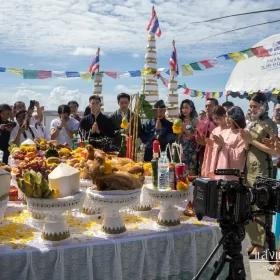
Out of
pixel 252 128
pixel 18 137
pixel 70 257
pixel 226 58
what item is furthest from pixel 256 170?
pixel 226 58

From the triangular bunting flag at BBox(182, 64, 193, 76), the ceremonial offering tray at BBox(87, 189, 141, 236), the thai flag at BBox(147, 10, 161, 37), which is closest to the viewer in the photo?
the ceremonial offering tray at BBox(87, 189, 141, 236)

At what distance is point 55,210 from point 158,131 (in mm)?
2184

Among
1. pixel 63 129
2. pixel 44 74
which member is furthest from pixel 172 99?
pixel 63 129

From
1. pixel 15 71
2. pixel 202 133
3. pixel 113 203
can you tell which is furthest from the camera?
pixel 15 71

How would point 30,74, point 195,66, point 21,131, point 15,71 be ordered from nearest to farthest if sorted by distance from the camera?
point 21,131, point 195,66, point 15,71, point 30,74

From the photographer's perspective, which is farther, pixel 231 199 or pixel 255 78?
pixel 255 78

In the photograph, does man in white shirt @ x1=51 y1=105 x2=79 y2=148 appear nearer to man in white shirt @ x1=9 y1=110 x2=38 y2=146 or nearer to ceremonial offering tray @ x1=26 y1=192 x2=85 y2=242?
man in white shirt @ x1=9 y1=110 x2=38 y2=146

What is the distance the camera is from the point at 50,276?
1.64 meters

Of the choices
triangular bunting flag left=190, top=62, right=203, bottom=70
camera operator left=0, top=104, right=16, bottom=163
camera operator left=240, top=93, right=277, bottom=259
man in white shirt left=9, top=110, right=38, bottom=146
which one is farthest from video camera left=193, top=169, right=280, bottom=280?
triangular bunting flag left=190, top=62, right=203, bottom=70

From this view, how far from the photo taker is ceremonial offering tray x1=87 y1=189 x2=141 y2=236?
1739 mm

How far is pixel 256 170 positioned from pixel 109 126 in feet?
6.30

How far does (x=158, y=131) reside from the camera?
12.0 feet

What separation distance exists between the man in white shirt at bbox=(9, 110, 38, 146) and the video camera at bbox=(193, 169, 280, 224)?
3303 millimetres

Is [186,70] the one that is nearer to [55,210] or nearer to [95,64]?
[95,64]
